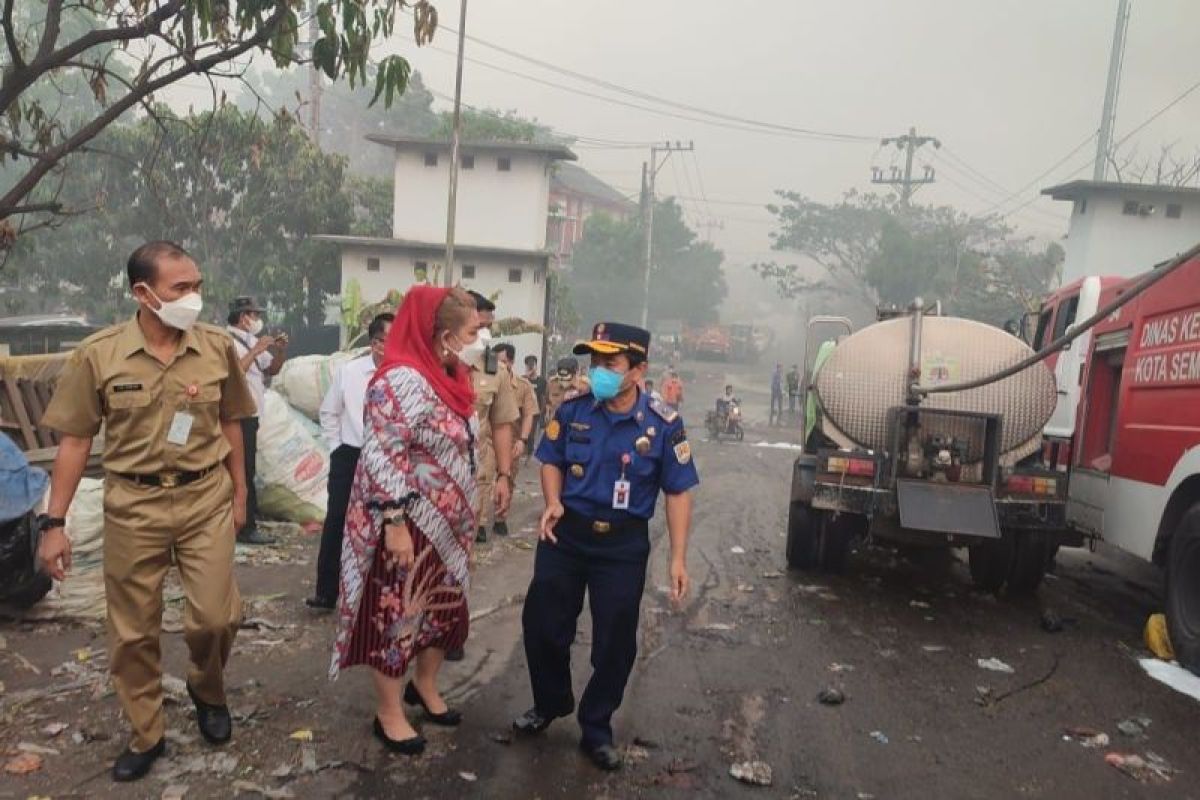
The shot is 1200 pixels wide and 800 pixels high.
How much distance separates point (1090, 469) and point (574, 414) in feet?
15.8

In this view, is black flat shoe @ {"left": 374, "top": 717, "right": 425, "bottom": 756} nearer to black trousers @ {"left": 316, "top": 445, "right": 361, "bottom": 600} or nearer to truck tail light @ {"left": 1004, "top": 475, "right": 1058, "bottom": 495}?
black trousers @ {"left": 316, "top": 445, "right": 361, "bottom": 600}

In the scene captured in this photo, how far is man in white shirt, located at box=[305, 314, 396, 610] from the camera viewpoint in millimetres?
4977

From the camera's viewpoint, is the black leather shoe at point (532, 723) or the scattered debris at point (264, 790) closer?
the scattered debris at point (264, 790)

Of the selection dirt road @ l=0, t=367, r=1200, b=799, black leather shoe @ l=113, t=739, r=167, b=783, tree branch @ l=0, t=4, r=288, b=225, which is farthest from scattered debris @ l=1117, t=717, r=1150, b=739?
tree branch @ l=0, t=4, r=288, b=225

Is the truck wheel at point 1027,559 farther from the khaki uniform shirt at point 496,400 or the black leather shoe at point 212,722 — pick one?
the black leather shoe at point 212,722

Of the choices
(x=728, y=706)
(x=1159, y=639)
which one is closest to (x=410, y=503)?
(x=728, y=706)

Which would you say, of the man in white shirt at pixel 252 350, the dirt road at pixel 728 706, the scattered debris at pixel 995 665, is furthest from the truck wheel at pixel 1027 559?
the man in white shirt at pixel 252 350

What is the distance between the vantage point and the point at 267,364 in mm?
6199

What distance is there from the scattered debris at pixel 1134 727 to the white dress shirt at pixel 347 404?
4124 millimetres

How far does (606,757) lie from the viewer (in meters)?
3.34

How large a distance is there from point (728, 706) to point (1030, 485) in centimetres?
303

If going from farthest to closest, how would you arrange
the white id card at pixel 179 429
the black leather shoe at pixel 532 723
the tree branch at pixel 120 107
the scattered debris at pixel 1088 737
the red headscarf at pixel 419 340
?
the tree branch at pixel 120 107
the scattered debris at pixel 1088 737
the black leather shoe at pixel 532 723
the red headscarf at pixel 419 340
the white id card at pixel 179 429

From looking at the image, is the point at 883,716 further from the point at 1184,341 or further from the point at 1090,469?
the point at 1090,469

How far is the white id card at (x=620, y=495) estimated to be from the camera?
3.36m
